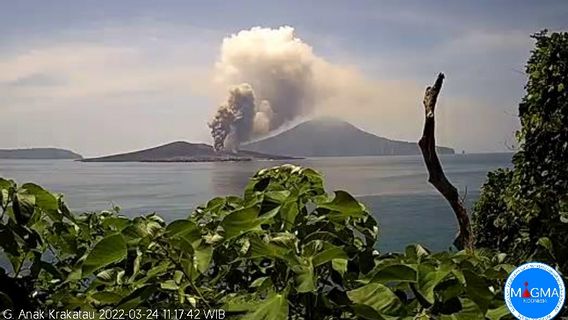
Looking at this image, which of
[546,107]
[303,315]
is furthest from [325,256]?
[546,107]

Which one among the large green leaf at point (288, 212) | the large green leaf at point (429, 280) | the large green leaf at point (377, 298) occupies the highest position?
the large green leaf at point (288, 212)

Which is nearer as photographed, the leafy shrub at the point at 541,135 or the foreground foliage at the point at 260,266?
the foreground foliage at the point at 260,266

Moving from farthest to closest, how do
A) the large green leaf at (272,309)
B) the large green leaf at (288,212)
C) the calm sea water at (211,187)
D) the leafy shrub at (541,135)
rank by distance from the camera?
the leafy shrub at (541,135)
the calm sea water at (211,187)
the large green leaf at (288,212)
the large green leaf at (272,309)

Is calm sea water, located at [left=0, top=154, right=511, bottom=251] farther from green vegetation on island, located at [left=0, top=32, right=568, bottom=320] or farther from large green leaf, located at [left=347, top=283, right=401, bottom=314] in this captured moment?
large green leaf, located at [left=347, top=283, right=401, bottom=314]

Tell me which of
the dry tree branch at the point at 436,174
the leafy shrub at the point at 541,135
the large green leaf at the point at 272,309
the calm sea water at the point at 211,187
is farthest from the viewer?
the leafy shrub at the point at 541,135

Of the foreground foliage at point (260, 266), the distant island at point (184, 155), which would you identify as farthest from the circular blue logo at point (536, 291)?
the distant island at point (184, 155)

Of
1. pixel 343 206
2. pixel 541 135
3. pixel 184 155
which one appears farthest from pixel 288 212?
pixel 184 155

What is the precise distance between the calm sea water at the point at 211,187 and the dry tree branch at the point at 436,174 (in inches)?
4.2

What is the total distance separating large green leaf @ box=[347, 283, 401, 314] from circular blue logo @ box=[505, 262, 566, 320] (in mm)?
121

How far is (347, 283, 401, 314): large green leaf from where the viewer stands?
416 millimetres

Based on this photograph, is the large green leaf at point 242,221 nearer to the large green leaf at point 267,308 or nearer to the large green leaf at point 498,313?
the large green leaf at point 267,308

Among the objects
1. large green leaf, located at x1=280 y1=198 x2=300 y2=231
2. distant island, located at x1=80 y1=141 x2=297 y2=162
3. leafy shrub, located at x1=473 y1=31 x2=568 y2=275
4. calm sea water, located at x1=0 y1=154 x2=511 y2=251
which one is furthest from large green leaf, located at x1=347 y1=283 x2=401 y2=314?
distant island, located at x1=80 y1=141 x2=297 y2=162

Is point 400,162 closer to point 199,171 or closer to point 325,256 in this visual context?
point 199,171

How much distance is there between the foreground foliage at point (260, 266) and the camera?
0.43 meters
